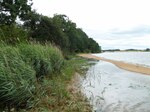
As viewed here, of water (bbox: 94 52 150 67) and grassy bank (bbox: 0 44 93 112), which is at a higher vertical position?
grassy bank (bbox: 0 44 93 112)

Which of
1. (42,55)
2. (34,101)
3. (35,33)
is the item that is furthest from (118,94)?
(35,33)

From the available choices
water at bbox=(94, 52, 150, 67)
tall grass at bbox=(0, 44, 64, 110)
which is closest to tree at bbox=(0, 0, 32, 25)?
water at bbox=(94, 52, 150, 67)

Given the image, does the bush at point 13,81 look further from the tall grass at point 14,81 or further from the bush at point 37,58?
the bush at point 37,58

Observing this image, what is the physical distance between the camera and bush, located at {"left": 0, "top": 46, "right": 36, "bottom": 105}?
630 centimetres

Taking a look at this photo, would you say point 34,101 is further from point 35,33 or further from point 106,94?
point 35,33

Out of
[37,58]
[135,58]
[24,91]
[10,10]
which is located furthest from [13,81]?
[135,58]

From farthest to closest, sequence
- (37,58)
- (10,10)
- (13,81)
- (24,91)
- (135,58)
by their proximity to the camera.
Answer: (135,58) → (10,10) → (37,58) → (24,91) → (13,81)

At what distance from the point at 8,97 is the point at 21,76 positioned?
82 centimetres

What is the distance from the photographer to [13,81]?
21.5 feet

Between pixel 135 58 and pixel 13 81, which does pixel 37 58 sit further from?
pixel 135 58

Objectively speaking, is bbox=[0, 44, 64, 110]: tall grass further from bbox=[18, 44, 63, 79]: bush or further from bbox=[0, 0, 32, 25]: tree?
bbox=[0, 0, 32, 25]: tree

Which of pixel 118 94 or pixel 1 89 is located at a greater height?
pixel 1 89

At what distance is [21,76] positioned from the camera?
23.1ft

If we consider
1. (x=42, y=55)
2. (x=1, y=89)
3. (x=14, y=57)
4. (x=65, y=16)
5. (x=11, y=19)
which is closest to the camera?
(x=1, y=89)
